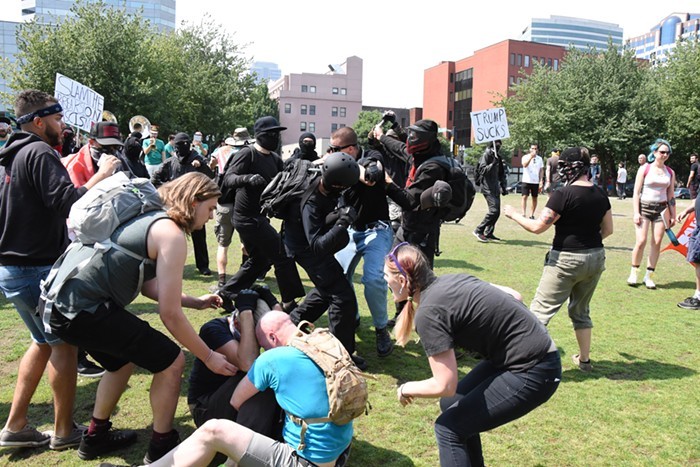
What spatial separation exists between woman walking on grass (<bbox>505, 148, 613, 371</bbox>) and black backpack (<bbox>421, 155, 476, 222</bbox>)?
1.05 m

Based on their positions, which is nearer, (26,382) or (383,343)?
(26,382)

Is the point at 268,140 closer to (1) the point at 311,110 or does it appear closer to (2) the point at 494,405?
(2) the point at 494,405

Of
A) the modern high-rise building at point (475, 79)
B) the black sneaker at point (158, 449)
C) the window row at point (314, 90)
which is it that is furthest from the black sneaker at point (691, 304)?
the window row at point (314, 90)

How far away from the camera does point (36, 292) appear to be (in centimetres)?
380

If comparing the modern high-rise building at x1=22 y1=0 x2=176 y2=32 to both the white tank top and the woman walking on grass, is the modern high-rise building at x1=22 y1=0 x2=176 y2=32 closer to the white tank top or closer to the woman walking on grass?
the white tank top

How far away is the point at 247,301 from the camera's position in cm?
363

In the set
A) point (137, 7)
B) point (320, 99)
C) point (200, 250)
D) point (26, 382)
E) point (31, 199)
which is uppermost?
point (137, 7)

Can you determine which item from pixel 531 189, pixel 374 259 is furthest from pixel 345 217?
pixel 531 189

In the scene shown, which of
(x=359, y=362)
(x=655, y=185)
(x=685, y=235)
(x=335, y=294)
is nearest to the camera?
(x=335, y=294)

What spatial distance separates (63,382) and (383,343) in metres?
2.88

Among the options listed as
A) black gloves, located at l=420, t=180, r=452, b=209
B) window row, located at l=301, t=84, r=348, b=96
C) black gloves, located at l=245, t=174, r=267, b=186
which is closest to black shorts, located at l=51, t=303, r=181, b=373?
black gloves, located at l=420, t=180, r=452, b=209

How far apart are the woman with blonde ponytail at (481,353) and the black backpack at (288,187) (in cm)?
219

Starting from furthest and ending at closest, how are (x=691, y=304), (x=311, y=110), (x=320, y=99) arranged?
(x=320, y=99), (x=311, y=110), (x=691, y=304)

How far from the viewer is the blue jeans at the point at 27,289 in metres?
3.74
